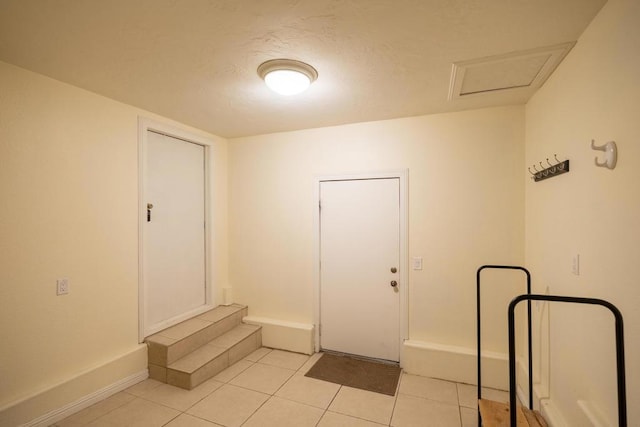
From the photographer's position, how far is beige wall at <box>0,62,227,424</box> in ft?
6.40

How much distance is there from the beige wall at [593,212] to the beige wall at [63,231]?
3.30 m

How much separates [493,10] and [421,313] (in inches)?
97.1

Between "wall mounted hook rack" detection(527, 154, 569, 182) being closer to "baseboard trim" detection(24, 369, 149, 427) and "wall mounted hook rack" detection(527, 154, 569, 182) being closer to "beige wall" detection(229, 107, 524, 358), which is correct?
"beige wall" detection(229, 107, 524, 358)

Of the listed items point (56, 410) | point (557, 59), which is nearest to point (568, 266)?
point (557, 59)

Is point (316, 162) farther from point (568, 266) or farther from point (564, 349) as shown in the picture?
point (564, 349)

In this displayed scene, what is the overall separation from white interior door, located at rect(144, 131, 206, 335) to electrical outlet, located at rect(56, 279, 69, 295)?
24.7 inches

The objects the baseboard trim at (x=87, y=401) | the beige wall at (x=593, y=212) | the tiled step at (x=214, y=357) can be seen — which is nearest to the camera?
the beige wall at (x=593, y=212)

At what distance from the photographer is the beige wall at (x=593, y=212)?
1222mm

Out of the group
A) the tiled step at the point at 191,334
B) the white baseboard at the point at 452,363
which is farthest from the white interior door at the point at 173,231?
the white baseboard at the point at 452,363

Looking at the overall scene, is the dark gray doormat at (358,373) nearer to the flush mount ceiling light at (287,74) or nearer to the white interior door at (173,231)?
the white interior door at (173,231)

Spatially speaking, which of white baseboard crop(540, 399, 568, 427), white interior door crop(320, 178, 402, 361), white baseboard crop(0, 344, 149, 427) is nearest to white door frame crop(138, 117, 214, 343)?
white baseboard crop(0, 344, 149, 427)

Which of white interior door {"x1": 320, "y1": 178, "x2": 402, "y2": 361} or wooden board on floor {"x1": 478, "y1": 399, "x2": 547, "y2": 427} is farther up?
white interior door {"x1": 320, "y1": 178, "x2": 402, "y2": 361}

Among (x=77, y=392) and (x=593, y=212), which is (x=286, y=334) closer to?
(x=77, y=392)

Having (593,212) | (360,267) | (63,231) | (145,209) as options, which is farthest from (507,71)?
(63,231)
